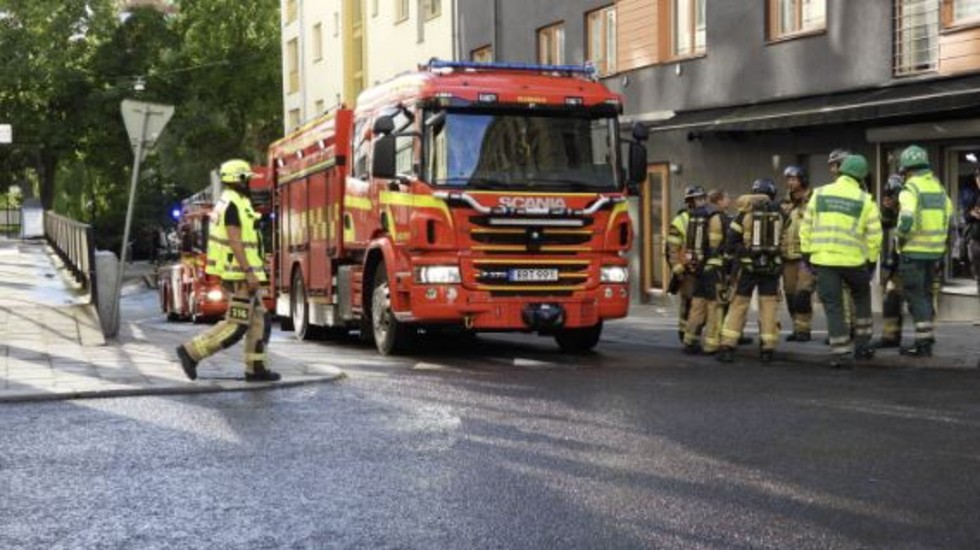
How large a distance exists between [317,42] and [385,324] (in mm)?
35377

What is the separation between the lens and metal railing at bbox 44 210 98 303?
1856cm

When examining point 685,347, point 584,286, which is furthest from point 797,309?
point 584,286

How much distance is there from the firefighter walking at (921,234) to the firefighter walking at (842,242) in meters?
0.32

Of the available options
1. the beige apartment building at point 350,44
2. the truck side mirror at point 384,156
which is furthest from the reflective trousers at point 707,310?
the beige apartment building at point 350,44

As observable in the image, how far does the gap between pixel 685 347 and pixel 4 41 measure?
167ft

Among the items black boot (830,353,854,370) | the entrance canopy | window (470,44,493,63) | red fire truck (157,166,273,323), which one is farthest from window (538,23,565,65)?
black boot (830,353,854,370)

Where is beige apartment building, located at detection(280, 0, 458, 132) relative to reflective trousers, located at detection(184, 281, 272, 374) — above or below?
above

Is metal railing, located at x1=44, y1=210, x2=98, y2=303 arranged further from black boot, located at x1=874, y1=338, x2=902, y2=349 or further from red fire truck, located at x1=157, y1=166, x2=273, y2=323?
black boot, located at x1=874, y1=338, x2=902, y2=349

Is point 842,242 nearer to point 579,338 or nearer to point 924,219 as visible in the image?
point 924,219

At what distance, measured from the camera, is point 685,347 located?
15.1 meters

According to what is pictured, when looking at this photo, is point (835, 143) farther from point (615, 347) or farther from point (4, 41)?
point (4, 41)

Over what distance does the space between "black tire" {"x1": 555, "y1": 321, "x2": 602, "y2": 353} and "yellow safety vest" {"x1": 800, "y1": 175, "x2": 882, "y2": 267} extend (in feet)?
9.36

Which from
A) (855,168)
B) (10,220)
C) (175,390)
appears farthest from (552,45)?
(10,220)

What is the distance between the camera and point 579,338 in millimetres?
15094
